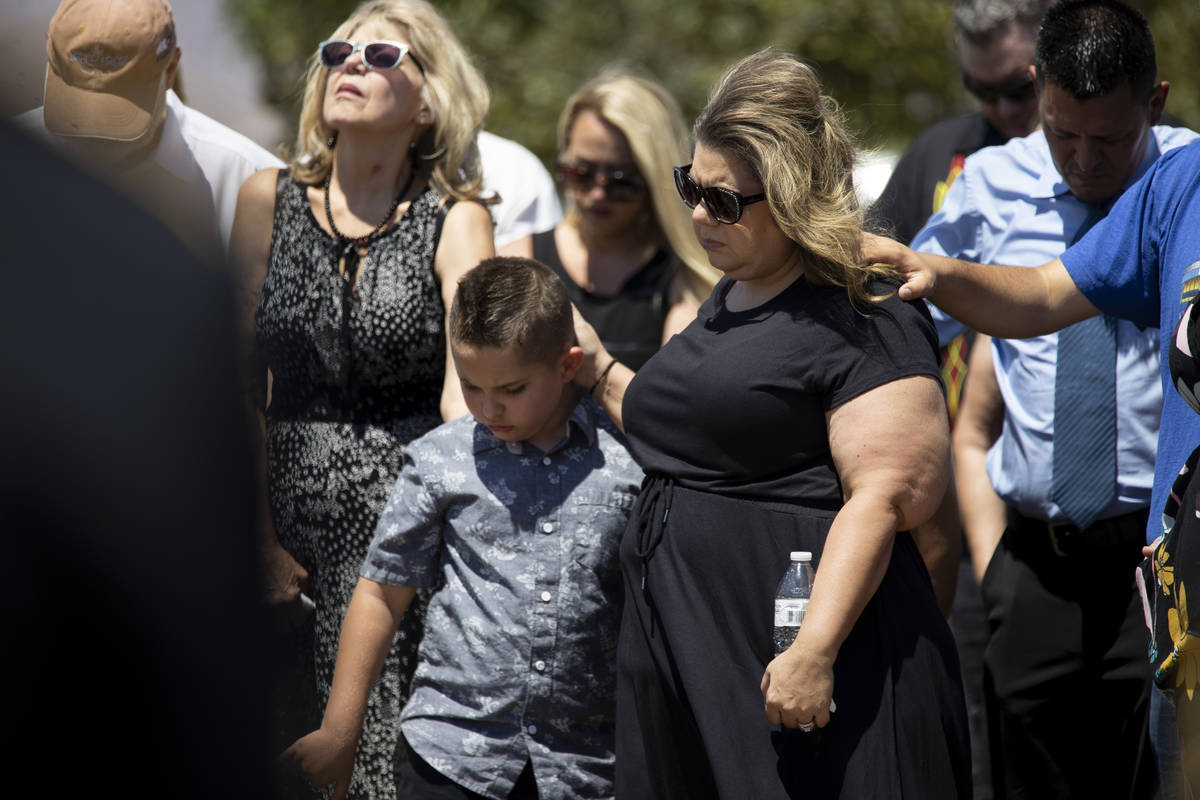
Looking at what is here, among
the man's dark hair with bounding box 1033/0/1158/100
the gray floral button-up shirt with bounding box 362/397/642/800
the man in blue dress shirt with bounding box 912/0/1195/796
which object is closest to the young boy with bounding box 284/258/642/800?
the gray floral button-up shirt with bounding box 362/397/642/800

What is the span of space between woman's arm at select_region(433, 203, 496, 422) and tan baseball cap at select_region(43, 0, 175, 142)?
77 cm

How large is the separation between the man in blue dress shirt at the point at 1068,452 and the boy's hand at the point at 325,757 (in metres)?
1.69

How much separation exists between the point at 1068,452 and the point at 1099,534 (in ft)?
0.74

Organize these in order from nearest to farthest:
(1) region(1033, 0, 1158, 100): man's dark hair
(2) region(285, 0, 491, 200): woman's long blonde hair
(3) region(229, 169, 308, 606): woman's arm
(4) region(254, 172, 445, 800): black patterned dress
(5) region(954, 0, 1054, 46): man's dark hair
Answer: (1) region(1033, 0, 1158, 100): man's dark hair
(4) region(254, 172, 445, 800): black patterned dress
(3) region(229, 169, 308, 606): woman's arm
(2) region(285, 0, 491, 200): woman's long blonde hair
(5) region(954, 0, 1054, 46): man's dark hair

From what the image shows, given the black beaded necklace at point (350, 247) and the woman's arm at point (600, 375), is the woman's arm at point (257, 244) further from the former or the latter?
the woman's arm at point (600, 375)

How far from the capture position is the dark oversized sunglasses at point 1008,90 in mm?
4305

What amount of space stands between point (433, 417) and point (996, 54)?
226 cm

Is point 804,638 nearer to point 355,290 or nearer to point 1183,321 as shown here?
point 1183,321

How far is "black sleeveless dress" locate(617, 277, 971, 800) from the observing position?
2389 millimetres

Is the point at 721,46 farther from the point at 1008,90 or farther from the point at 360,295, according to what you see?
the point at 360,295

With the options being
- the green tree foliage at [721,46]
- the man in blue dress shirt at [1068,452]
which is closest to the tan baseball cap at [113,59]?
the man in blue dress shirt at [1068,452]

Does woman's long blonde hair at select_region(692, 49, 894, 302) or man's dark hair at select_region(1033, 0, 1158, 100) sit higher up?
man's dark hair at select_region(1033, 0, 1158, 100)

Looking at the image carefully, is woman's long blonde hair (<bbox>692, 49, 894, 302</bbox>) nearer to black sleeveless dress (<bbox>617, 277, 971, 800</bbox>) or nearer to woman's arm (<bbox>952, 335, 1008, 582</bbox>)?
black sleeveless dress (<bbox>617, 277, 971, 800</bbox>)

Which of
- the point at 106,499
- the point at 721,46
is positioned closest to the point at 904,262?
the point at 106,499
